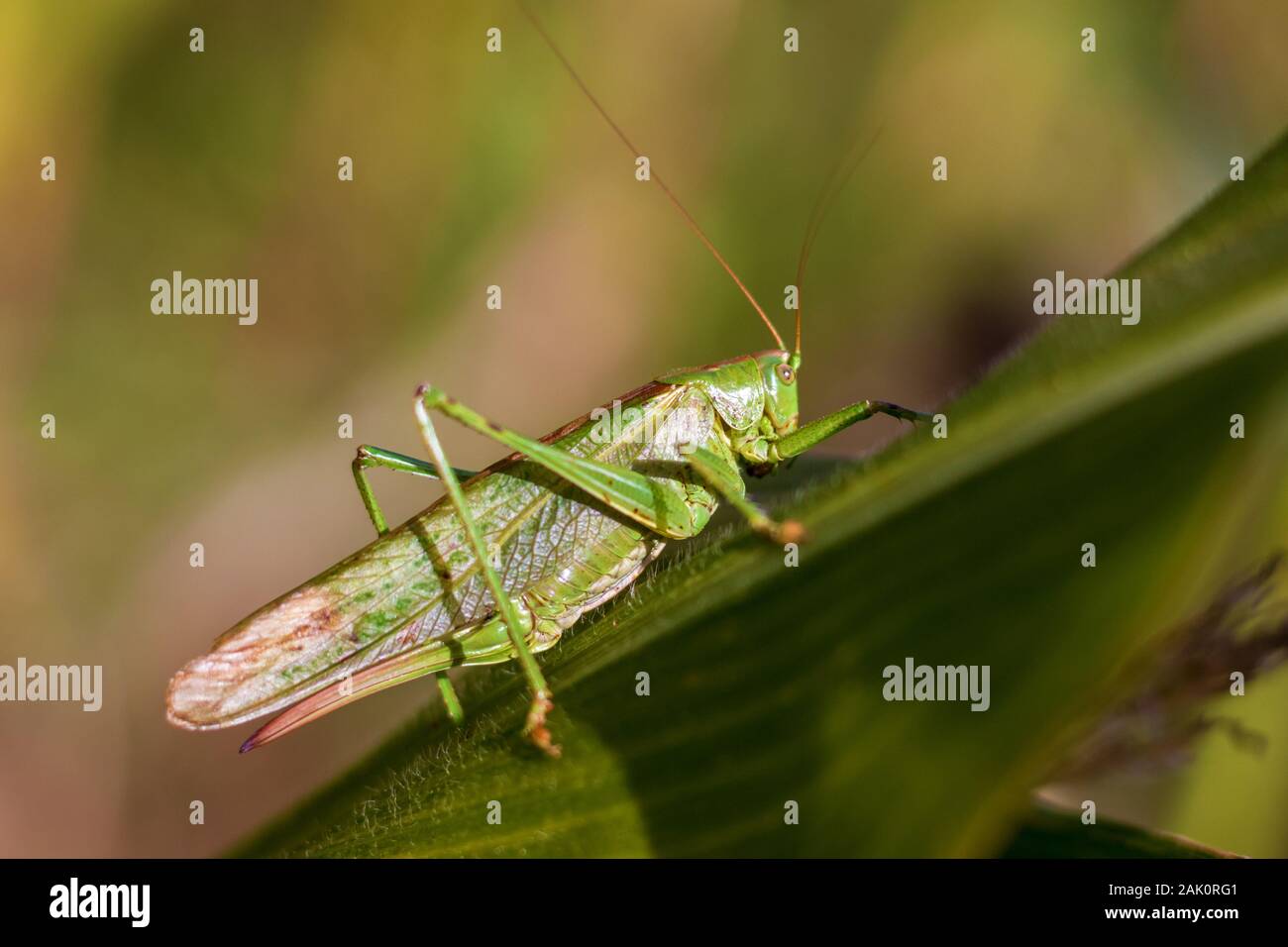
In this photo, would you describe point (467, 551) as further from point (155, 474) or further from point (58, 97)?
point (58, 97)

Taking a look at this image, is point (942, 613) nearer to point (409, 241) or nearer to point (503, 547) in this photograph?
point (503, 547)

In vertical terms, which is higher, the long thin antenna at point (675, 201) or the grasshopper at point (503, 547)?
the long thin antenna at point (675, 201)

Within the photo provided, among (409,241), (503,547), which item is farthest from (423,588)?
(409,241)

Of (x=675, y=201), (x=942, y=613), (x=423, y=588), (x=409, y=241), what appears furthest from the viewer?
(x=409, y=241)

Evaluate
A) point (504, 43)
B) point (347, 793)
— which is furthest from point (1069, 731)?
point (504, 43)

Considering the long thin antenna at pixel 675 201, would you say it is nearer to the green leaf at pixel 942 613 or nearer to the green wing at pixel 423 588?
the green wing at pixel 423 588

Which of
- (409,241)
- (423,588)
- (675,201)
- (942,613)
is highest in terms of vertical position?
(409,241)

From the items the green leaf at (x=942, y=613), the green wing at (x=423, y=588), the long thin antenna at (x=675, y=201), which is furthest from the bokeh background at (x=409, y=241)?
the green leaf at (x=942, y=613)
